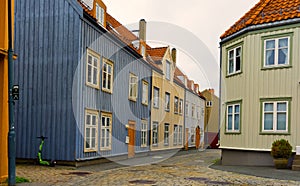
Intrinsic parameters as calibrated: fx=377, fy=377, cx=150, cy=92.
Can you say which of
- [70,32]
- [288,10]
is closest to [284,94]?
[288,10]

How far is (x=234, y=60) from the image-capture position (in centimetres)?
2053

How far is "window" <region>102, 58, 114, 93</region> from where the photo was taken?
19812 millimetres

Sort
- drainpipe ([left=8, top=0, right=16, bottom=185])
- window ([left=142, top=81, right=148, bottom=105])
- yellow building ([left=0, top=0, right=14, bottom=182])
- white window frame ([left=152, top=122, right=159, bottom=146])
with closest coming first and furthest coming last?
1. drainpipe ([left=8, top=0, right=16, bottom=185])
2. yellow building ([left=0, top=0, right=14, bottom=182])
3. window ([left=142, top=81, right=148, bottom=105])
4. white window frame ([left=152, top=122, right=159, bottom=146])

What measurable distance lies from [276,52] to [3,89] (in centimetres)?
1307

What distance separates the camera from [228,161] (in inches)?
802

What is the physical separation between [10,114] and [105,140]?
942cm

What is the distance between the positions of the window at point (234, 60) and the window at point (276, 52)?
163 cm

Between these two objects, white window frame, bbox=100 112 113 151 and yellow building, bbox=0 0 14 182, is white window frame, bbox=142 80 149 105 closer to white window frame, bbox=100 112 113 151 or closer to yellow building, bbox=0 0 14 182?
A: white window frame, bbox=100 112 113 151

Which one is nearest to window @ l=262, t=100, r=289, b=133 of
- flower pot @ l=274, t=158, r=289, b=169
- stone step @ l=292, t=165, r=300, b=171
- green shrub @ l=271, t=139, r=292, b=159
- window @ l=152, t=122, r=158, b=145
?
green shrub @ l=271, t=139, r=292, b=159

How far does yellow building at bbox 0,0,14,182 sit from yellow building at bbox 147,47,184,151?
18.6 m

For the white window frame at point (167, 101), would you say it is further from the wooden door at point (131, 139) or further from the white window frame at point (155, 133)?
the wooden door at point (131, 139)

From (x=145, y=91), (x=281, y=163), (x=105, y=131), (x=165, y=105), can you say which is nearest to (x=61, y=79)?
(x=105, y=131)

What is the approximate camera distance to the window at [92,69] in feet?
58.7

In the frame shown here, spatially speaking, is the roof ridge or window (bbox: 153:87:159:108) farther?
window (bbox: 153:87:159:108)
